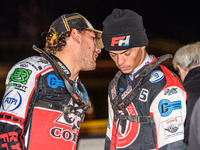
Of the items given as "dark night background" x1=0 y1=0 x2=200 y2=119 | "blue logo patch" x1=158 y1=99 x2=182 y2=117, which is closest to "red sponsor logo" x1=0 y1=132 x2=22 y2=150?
"blue logo patch" x1=158 y1=99 x2=182 y2=117

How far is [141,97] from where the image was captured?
2.03 metres

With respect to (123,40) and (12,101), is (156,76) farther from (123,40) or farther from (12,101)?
(12,101)

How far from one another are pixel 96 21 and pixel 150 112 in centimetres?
3248

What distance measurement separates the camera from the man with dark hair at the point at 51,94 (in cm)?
198

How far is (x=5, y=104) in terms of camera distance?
78.5 inches

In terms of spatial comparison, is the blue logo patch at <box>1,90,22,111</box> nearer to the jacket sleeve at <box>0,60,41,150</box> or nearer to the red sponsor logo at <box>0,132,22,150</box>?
the jacket sleeve at <box>0,60,41,150</box>

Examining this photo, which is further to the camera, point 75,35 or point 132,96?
point 75,35

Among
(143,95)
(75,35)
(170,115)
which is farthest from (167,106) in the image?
(75,35)

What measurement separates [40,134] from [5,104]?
0.37m

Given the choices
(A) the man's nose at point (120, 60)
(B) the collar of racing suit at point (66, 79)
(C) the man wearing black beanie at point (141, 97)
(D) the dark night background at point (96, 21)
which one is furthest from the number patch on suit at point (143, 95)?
(D) the dark night background at point (96, 21)

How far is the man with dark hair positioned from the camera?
6.51 feet

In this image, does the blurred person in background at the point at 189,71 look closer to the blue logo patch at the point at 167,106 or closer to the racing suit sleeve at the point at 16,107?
the blue logo patch at the point at 167,106

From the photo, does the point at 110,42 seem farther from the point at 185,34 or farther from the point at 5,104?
the point at 185,34

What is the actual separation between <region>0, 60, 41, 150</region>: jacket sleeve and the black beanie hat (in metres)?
0.70
